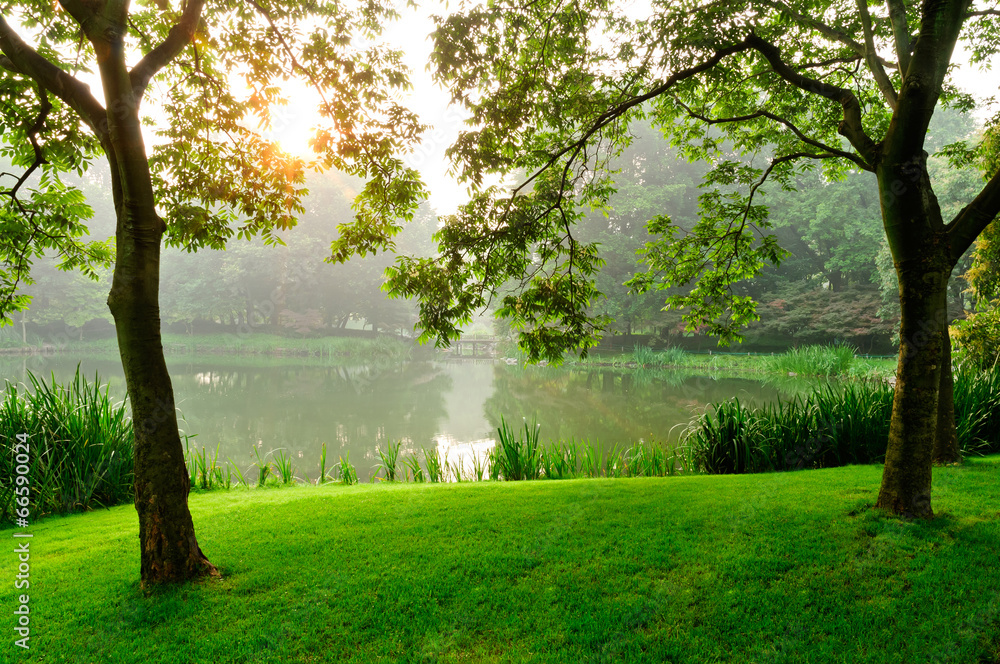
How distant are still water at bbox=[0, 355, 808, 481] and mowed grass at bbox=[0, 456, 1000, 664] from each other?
4.06m

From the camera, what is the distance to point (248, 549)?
10.0 ft

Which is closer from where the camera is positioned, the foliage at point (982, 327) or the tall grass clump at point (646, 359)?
the foliage at point (982, 327)

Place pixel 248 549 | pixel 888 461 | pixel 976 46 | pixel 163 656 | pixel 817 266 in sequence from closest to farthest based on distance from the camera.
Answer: pixel 163 656 < pixel 248 549 < pixel 888 461 < pixel 976 46 < pixel 817 266

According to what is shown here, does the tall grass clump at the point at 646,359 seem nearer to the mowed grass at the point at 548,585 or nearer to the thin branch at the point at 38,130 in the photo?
the mowed grass at the point at 548,585

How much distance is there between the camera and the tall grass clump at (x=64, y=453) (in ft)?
13.3

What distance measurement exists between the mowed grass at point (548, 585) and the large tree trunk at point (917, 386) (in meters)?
0.23

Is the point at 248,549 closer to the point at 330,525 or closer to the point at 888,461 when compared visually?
the point at 330,525

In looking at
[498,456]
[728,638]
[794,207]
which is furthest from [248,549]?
[794,207]

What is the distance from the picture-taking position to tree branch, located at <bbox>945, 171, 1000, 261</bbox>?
10.6 feet

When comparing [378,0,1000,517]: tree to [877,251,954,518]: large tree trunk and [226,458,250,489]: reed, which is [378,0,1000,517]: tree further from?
[226,458,250,489]: reed

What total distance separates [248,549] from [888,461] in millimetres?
4219

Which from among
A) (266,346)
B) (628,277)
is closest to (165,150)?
(628,277)

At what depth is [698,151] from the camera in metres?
5.70

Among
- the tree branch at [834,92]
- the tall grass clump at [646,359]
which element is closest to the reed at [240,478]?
the tree branch at [834,92]
